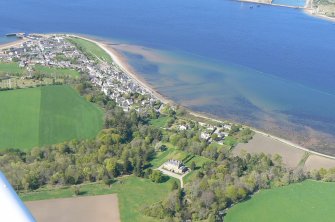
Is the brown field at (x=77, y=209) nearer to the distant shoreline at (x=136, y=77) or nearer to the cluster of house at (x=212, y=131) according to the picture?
the cluster of house at (x=212, y=131)

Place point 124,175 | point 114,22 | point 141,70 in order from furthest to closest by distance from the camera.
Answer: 1. point 114,22
2. point 141,70
3. point 124,175

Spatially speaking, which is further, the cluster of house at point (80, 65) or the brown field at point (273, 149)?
the cluster of house at point (80, 65)

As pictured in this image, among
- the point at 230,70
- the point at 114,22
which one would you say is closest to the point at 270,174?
the point at 230,70

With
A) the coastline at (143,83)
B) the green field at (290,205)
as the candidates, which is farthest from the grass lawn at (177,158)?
the coastline at (143,83)

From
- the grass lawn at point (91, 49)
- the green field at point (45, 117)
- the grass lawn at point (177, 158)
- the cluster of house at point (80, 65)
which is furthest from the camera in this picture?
the grass lawn at point (91, 49)

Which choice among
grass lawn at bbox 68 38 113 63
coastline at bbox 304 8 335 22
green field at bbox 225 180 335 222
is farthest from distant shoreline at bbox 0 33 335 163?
coastline at bbox 304 8 335 22

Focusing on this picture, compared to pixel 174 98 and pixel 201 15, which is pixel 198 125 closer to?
pixel 174 98
